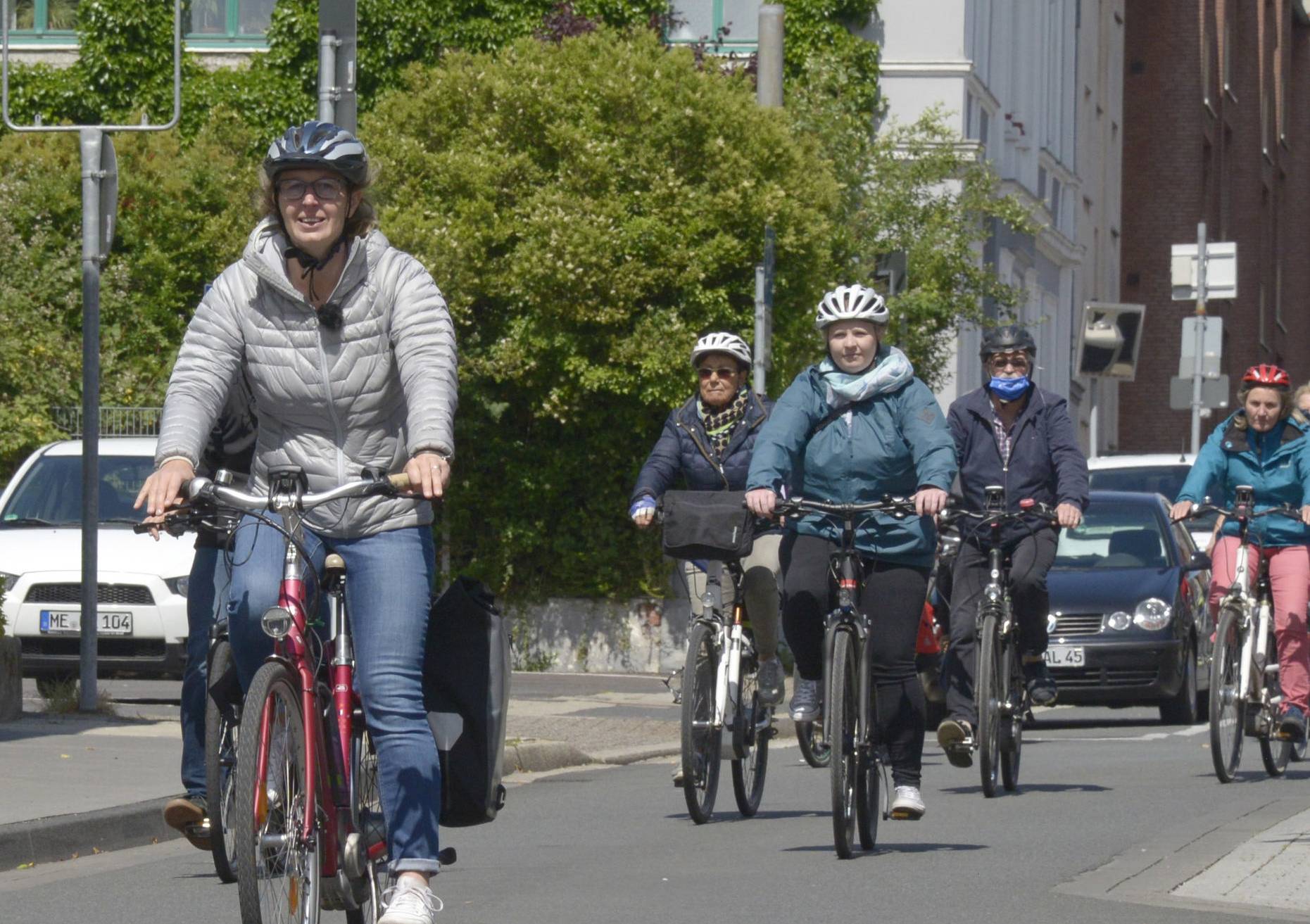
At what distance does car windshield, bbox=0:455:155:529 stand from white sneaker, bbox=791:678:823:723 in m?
7.35

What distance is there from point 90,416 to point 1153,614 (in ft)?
21.6

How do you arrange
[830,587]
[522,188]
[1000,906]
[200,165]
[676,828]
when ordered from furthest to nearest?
[200,165] < [522,188] < [676,828] < [830,587] < [1000,906]

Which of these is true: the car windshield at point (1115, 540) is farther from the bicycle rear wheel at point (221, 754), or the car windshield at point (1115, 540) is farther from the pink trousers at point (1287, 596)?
the bicycle rear wheel at point (221, 754)

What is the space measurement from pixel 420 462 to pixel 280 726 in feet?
2.08

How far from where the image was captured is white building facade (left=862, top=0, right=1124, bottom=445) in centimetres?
2816

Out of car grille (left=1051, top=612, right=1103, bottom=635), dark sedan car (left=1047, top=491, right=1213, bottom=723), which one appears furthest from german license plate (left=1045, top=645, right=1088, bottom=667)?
car grille (left=1051, top=612, right=1103, bottom=635)

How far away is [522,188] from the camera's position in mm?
19578

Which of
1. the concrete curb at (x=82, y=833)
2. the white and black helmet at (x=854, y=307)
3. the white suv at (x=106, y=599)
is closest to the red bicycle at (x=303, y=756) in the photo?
the concrete curb at (x=82, y=833)

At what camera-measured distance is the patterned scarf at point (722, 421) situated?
35.0 ft

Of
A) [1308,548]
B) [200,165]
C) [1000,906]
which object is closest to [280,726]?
[1000,906]

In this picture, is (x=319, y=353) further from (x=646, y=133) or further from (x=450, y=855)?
(x=646, y=133)

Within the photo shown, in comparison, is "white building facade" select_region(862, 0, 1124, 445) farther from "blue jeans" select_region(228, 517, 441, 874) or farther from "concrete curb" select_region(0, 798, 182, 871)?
"blue jeans" select_region(228, 517, 441, 874)

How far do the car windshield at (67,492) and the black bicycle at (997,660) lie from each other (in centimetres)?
663

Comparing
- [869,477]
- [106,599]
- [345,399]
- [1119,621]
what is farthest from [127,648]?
[345,399]
